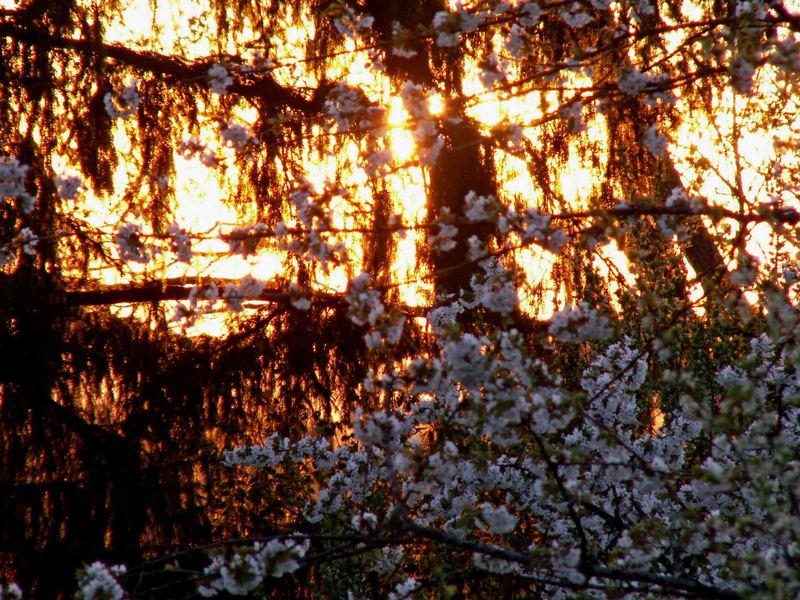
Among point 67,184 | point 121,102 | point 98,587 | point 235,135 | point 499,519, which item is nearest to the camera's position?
point 98,587

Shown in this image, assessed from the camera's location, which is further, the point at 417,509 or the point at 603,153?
the point at 603,153

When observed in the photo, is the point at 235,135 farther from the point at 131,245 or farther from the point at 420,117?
the point at 420,117

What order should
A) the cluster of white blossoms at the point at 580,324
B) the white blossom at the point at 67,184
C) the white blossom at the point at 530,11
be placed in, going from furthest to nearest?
the white blossom at the point at 67,184 < the white blossom at the point at 530,11 < the cluster of white blossoms at the point at 580,324

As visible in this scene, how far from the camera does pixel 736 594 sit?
2.06m

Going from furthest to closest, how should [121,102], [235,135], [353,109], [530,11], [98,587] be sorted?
[235,135], [121,102], [353,109], [530,11], [98,587]

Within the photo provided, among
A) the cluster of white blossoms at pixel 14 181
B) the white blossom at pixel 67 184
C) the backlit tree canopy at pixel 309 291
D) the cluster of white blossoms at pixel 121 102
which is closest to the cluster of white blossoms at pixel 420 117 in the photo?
the backlit tree canopy at pixel 309 291

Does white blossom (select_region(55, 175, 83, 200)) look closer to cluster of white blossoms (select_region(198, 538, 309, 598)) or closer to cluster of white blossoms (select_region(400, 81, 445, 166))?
cluster of white blossoms (select_region(400, 81, 445, 166))

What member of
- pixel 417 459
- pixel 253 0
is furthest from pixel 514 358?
pixel 253 0

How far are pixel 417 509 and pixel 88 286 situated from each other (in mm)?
1830

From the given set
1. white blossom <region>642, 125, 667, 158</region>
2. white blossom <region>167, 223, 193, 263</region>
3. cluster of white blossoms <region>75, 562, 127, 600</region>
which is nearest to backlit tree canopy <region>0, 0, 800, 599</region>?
white blossom <region>167, 223, 193, 263</region>

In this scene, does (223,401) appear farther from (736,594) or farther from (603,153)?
(736,594)

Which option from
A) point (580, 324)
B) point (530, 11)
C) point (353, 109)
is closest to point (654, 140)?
point (530, 11)

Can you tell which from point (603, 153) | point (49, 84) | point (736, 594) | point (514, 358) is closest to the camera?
point (514, 358)

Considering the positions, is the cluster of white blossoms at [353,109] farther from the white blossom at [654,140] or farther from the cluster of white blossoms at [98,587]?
the cluster of white blossoms at [98,587]
